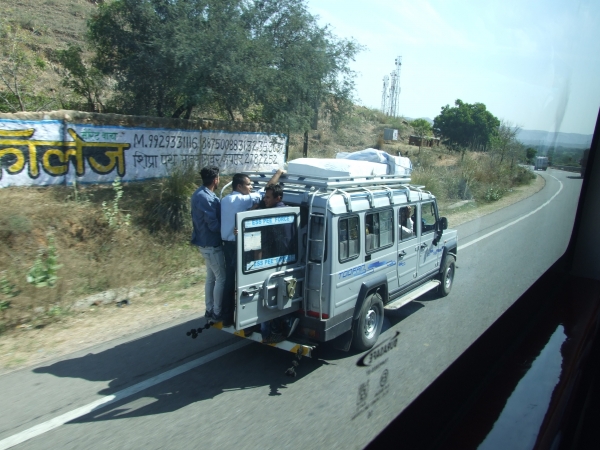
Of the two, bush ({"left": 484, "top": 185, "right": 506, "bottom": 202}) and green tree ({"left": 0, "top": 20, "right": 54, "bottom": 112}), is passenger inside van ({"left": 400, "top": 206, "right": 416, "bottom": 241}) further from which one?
green tree ({"left": 0, "top": 20, "right": 54, "bottom": 112})

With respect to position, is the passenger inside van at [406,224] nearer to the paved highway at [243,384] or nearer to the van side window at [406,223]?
the van side window at [406,223]

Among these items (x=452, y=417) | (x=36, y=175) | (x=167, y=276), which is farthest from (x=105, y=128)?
(x=452, y=417)

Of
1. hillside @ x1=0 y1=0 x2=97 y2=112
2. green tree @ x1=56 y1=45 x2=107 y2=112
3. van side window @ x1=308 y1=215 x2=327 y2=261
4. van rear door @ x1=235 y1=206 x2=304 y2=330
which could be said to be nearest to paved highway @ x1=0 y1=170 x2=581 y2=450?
van rear door @ x1=235 y1=206 x2=304 y2=330

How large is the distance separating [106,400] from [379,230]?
3.52 m

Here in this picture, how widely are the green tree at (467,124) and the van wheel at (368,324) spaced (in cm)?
218

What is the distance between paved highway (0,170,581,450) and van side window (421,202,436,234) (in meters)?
1.13

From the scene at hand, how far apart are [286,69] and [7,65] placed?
24.7ft

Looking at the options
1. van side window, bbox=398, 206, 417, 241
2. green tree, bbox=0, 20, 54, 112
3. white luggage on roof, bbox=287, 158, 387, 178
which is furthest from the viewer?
green tree, bbox=0, 20, 54, 112

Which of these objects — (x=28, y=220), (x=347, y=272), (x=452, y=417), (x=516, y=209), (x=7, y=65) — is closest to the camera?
(x=452, y=417)

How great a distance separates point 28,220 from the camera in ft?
28.1

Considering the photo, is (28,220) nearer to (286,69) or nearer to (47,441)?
(47,441)

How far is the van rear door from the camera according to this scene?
4.61 metres

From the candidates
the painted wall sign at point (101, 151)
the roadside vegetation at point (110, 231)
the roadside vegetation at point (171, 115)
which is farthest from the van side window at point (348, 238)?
the painted wall sign at point (101, 151)

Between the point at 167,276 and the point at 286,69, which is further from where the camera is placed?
the point at 286,69
